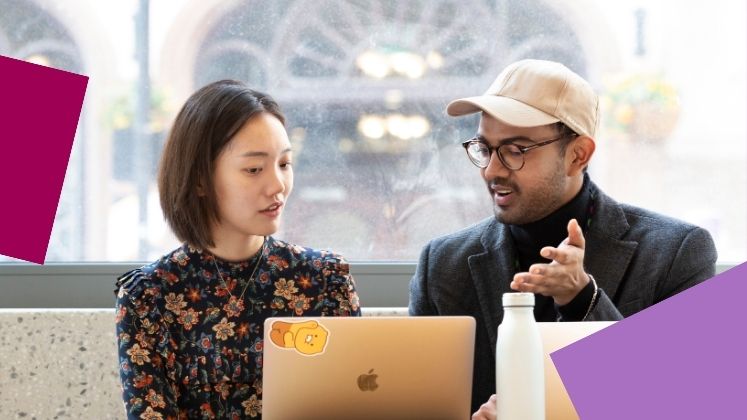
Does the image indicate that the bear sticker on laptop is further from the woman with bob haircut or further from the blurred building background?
the blurred building background

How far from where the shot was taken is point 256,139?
84.4 inches

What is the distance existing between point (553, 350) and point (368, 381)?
0.29 metres

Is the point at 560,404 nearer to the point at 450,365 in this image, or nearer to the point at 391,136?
the point at 450,365

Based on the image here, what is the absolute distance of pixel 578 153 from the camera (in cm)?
229

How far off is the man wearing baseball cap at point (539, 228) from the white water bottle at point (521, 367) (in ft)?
2.17

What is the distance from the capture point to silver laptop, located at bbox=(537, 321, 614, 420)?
1.56 metres

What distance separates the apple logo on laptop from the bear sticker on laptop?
77 millimetres

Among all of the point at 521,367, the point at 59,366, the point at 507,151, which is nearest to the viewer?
the point at 521,367

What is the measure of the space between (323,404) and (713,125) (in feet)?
5.70

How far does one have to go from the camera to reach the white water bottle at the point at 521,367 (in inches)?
57.2

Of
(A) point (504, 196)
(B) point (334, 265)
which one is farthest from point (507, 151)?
(B) point (334, 265)

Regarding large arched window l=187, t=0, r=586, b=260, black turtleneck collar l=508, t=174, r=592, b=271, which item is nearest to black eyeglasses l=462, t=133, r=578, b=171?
black turtleneck collar l=508, t=174, r=592, b=271

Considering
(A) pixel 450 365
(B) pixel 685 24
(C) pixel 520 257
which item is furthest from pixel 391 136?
(A) pixel 450 365

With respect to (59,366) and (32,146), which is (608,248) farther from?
(32,146)
